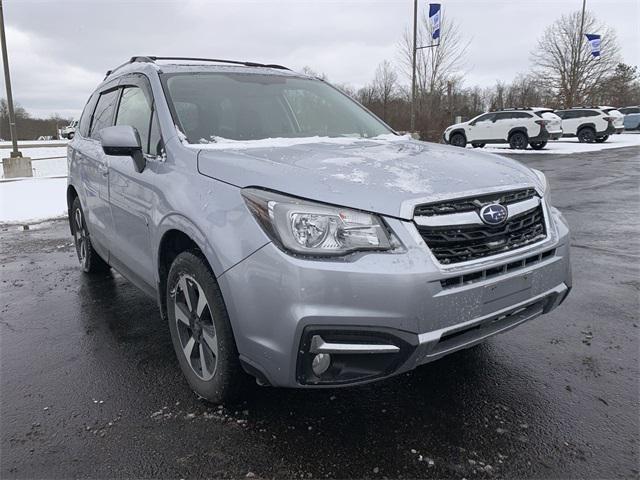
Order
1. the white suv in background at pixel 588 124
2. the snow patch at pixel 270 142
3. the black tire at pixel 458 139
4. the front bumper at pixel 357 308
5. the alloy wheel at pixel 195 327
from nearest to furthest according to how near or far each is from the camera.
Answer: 1. the front bumper at pixel 357 308
2. the alloy wheel at pixel 195 327
3. the snow patch at pixel 270 142
4. the black tire at pixel 458 139
5. the white suv in background at pixel 588 124

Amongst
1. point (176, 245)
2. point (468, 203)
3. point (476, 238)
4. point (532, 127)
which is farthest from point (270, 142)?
point (532, 127)

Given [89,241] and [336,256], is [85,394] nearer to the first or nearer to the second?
[336,256]

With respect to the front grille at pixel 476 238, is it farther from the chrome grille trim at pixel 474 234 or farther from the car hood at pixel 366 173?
the car hood at pixel 366 173

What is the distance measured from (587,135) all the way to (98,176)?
28.8 m

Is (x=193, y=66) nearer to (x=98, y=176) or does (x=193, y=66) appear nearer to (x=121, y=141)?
(x=121, y=141)

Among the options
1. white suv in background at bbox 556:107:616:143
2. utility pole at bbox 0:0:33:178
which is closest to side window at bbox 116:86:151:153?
utility pole at bbox 0:0:33:178

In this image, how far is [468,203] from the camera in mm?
2336

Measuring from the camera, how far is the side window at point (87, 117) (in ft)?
15.7

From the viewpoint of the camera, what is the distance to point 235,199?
233 centimetres

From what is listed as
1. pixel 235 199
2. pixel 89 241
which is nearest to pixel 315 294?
pixel 235 199

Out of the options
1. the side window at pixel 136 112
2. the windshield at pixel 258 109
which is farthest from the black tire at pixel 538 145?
the side window at pixel 136 112

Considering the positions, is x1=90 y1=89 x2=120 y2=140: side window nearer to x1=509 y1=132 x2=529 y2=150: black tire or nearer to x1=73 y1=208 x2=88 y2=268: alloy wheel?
x1=73 y1=208 x2=88 y2=268: alloy wheel

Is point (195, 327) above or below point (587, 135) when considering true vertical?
below

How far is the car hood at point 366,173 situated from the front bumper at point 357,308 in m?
0.17
